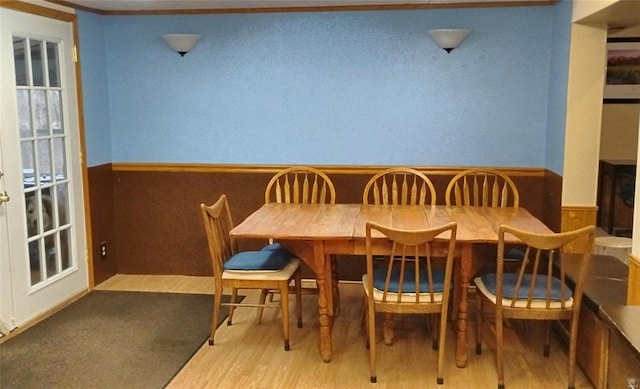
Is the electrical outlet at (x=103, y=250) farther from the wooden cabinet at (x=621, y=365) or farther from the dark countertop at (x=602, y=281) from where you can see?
the wooden cabinet at (x=621, y=365)

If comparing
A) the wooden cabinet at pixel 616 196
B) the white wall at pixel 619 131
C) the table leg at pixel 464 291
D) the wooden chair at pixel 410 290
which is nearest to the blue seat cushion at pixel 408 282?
the wooden chair at pixel 410 290

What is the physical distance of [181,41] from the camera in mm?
4531

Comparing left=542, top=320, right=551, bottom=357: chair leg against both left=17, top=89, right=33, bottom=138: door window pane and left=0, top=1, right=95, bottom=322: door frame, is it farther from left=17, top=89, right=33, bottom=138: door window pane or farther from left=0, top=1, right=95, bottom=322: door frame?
left=17, top=89, right=33, bottom=138: door window pane

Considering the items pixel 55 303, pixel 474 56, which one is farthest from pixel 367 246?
pixel 55 303

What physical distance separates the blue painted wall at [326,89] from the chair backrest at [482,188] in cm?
14

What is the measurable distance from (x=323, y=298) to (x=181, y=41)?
2.34m

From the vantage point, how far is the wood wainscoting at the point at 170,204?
466 centimetres

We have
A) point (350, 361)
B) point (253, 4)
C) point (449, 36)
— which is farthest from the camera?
point (253, 4)

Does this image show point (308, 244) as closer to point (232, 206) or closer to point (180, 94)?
point (232, 206)

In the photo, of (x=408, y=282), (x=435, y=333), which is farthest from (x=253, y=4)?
(x=435, y=333)

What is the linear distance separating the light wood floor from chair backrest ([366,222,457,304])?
1.44 ft

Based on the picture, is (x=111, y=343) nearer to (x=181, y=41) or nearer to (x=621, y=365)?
(x=181, y=41)

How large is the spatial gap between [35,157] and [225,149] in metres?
1.37

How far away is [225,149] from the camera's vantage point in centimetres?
476
